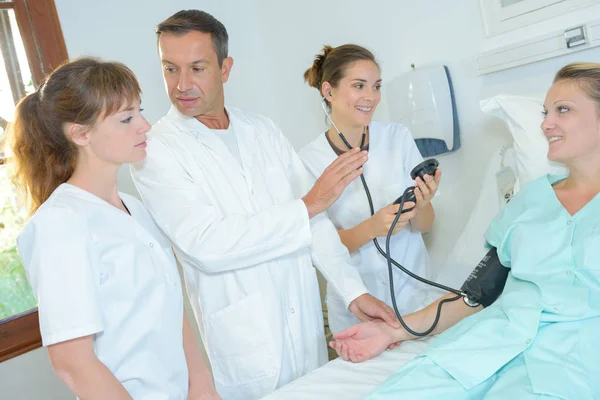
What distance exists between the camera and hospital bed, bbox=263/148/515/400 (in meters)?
1.21

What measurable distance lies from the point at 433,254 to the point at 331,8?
1.06 metres

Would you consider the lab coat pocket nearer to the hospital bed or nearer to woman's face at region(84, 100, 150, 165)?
the hospital bed

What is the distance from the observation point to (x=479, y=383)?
110 cm

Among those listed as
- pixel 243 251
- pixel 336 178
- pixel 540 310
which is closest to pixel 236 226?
pixel 243 251

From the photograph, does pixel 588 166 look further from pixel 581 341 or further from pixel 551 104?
pixel 581 341

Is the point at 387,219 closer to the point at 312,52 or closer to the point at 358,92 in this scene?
the point at 358,92

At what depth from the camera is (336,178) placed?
1.40 m

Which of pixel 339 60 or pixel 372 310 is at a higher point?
pixel 339 60

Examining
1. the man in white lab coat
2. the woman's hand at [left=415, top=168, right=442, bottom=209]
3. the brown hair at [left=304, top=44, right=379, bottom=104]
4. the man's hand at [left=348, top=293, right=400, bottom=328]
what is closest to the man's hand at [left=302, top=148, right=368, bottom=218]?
the man in white lab coat

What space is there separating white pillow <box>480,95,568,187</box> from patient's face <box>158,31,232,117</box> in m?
0.77

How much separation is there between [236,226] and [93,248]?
0.38m

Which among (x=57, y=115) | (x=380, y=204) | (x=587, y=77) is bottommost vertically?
(x=380, y=204)

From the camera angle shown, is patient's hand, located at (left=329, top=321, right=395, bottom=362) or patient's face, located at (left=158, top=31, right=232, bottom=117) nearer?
patient's hand, located at (left=329, top=321, right=395, bottom=362)

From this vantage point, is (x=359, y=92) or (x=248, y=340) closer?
(x=248, y=340)
